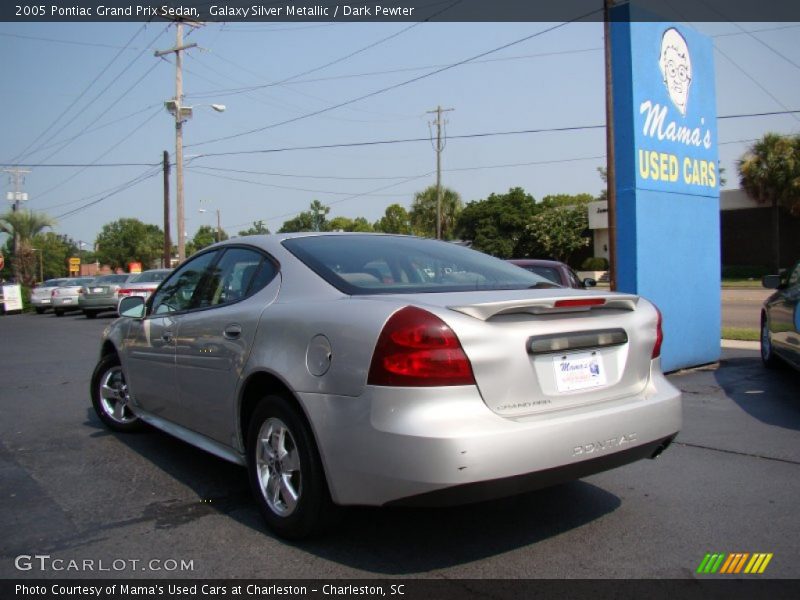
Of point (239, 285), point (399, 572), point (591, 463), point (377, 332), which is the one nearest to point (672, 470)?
point (591, 463)

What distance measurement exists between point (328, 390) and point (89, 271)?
109614mm

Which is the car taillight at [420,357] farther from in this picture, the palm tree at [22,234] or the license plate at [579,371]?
the palm tree at [22,234]

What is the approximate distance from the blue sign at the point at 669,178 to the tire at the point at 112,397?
5.30 meters

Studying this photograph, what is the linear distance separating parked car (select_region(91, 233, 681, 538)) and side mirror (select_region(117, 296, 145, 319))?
3.51ft

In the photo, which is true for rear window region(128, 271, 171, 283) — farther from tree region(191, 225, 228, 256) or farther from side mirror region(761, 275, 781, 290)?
tree region(191, 225, 228, 256)

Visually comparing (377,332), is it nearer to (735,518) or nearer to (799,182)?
(735,518)

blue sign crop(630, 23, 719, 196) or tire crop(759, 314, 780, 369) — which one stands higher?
blue sign crop(630, 23, 719, 196)

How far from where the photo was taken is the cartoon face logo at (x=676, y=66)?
817 centimetres

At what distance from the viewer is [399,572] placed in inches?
119

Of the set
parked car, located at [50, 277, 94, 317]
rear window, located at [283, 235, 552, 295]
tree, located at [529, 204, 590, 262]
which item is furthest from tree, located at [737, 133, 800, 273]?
rear window, located at [283, 235, 552, 295]

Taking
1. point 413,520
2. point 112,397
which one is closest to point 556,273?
point 112,397

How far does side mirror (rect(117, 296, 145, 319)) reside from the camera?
16.8 feet

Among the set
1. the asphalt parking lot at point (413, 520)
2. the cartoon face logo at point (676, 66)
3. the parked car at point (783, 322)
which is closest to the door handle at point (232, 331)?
the asphalt parking lot at point (413, 520)

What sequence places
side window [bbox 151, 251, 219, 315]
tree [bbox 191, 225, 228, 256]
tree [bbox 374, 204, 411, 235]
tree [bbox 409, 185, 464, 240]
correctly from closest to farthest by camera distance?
side window [bbox 151, 251, 219, 315], tree [bbox 409, 185, 464, 240], tree [bbox 374, 204, 411, 235], tree [bbox 191, 225, 228, 256]
